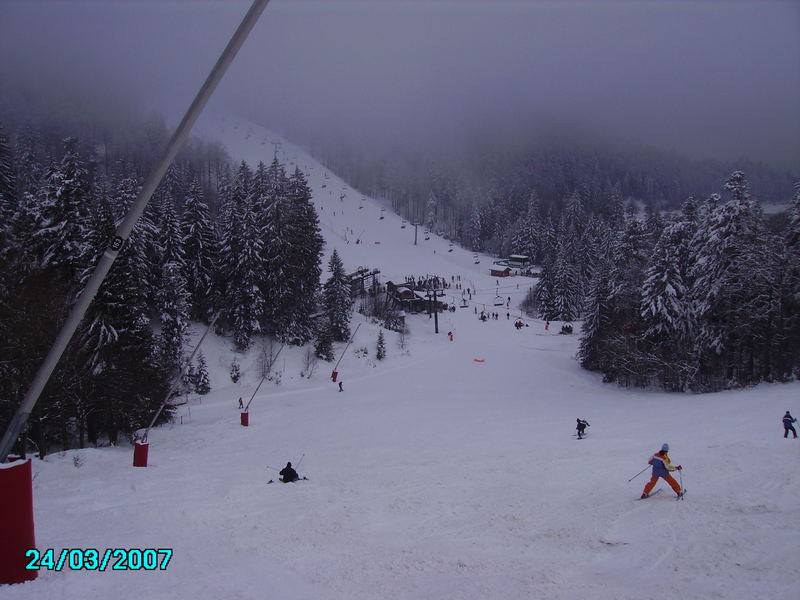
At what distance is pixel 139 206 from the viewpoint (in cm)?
504

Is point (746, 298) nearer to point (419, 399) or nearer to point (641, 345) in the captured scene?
point (641, 345)

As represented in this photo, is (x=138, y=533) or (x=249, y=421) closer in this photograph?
(x=138, y=533)

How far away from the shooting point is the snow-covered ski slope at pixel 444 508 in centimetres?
655

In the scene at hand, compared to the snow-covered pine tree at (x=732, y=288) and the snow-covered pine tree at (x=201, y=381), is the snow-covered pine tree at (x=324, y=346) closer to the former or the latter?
the snow-covered pine tree at (x=201, y=381)

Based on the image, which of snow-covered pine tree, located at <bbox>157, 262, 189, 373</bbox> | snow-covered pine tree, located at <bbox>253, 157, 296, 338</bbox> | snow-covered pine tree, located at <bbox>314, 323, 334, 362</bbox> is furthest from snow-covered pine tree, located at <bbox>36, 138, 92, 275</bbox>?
snow-covered pine tree, located at <bbox>314, 323, 334, 362</bbox>

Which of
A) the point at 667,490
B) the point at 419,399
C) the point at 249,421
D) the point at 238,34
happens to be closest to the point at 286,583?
the point at 238,34

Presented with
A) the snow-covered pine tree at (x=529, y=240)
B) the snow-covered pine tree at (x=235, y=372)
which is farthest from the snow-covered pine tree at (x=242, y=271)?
the snow-covered pine tree at (x=529, y=240)

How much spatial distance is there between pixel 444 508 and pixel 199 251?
3694cm

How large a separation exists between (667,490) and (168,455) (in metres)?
16.1

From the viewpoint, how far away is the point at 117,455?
51.1 ft

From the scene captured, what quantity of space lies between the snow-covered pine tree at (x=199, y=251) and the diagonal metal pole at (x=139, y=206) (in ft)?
124

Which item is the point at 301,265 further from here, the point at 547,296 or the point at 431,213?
the point at 431,213

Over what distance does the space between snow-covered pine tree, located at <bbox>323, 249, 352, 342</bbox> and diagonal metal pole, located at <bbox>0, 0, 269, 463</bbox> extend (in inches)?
1616

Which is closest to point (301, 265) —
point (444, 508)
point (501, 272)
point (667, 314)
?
point (667, 314)
